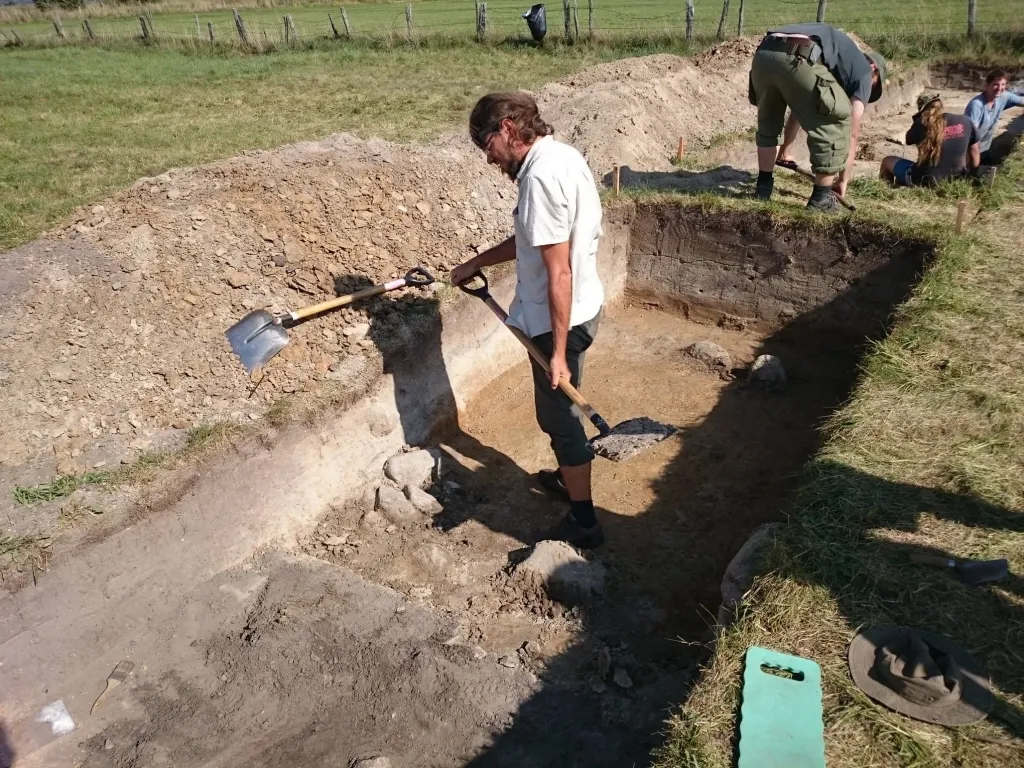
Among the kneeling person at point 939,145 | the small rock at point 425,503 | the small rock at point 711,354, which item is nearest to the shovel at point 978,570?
the small rock at point 425,503

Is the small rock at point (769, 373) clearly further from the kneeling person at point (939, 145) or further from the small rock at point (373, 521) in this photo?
the small rock at point (373, 521)

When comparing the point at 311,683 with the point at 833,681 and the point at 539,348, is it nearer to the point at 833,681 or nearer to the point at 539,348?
the point at 539,348

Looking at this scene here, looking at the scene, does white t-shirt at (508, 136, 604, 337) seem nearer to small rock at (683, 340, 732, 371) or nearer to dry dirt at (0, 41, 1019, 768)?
dry dirt at (0, 41, 1019, 768)

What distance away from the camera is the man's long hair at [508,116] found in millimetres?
2846

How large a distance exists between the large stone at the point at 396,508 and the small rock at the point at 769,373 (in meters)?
2.71

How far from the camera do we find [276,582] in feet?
11.8

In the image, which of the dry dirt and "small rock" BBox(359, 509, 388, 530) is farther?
"small rock" BBox(359, 509, 388, 530)

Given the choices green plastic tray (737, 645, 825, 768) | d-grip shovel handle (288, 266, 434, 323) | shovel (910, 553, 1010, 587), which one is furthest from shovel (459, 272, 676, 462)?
d-grip shovel handle (288, 266, 434, 323)

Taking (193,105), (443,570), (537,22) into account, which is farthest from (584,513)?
(537,22)

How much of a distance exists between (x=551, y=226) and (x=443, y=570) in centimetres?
194

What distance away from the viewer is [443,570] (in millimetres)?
3754

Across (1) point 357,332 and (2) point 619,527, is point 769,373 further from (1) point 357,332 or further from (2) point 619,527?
(1) point 357,332

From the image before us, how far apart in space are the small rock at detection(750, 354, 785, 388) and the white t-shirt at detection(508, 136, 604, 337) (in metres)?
2.36

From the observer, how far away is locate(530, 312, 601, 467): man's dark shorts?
3.29 m
